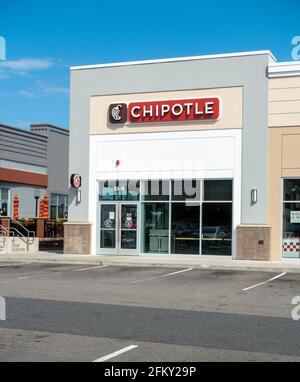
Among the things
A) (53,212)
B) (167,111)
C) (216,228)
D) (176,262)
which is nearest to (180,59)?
(167,111)

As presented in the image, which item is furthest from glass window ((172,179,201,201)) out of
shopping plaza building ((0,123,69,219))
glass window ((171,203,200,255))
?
shopping plaza building ((0,123,69,219))

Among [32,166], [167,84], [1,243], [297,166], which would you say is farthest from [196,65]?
[32,166]

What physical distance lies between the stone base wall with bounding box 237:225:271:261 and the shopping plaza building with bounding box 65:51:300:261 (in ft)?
0.12

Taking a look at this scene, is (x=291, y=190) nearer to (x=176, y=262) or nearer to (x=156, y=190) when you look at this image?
(x=176, y=262)

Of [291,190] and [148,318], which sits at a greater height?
[291,190]

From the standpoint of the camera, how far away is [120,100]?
2508cm

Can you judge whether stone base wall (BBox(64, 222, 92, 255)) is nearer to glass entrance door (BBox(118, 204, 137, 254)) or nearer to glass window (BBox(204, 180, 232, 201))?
glass entrance door (BBox(118, 204, 137, 254))

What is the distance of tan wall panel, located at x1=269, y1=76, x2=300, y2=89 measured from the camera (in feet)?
73.2

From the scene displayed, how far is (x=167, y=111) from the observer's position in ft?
79.2

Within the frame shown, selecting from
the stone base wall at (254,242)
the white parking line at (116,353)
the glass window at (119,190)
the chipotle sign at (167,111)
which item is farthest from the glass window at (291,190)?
the white parking line at (116,353)

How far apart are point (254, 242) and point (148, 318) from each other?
41.9 ft

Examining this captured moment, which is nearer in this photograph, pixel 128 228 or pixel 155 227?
pixel 155 227
